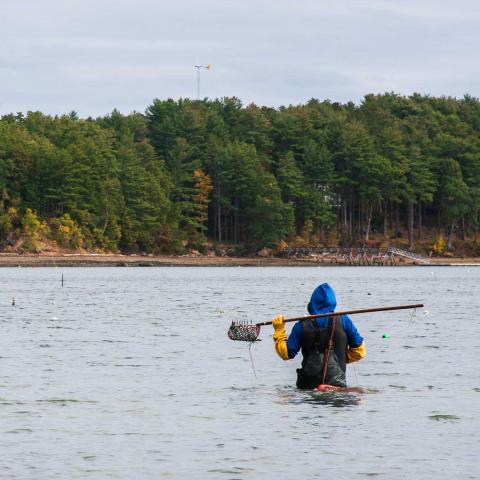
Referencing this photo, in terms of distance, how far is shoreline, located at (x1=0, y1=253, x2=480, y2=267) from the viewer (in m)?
162

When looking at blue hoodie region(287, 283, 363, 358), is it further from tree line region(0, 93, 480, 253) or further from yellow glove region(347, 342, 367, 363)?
tree line region(0, 93, 480, 253)

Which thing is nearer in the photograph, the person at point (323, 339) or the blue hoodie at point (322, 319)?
the blue hoodie at point (322, 319)

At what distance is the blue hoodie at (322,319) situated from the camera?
26.1 meters

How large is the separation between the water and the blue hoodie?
153cm

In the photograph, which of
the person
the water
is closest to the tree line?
the water

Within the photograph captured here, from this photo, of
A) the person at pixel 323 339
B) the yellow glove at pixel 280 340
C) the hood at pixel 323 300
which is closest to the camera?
the hood at pixel 323 300

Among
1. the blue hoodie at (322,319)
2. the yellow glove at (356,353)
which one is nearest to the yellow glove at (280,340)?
the blue hoodie at (322,319)

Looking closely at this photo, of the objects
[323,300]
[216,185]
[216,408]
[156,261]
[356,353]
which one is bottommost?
[216,408]

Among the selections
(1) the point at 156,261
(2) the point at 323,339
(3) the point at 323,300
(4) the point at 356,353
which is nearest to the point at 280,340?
(2) the point at 323,339

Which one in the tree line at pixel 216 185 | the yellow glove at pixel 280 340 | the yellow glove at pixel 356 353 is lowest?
the yellow glove at pixel 356 353

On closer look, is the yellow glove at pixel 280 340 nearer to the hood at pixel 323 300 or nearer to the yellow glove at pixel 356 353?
the hood at pixel 323 300

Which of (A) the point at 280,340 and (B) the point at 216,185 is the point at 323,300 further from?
(B) the point at 216,185

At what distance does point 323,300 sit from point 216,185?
6347 inches

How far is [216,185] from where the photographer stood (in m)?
187
